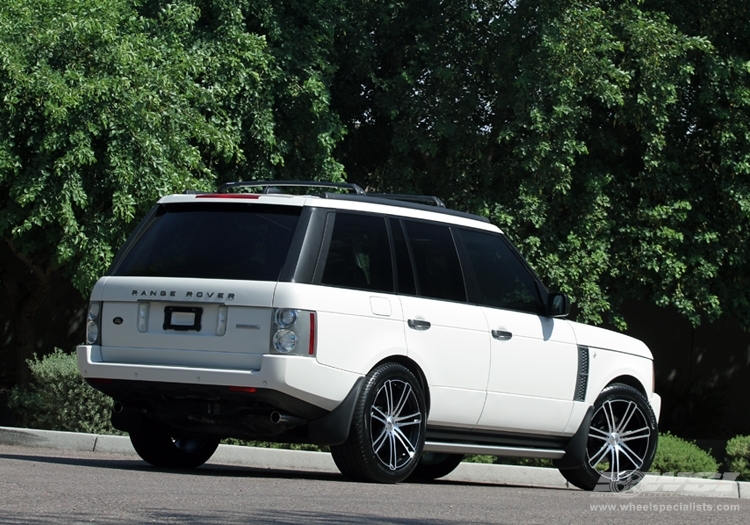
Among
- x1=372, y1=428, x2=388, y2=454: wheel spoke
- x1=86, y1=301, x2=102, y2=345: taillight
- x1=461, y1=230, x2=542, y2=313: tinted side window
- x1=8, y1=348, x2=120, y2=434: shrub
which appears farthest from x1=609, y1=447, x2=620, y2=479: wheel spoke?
x1=8, y1=348, x2=120, y2=434: shrub

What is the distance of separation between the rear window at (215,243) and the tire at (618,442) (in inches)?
132

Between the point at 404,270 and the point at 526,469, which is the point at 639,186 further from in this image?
the point at 404,270

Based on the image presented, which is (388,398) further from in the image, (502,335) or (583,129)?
(583,129)

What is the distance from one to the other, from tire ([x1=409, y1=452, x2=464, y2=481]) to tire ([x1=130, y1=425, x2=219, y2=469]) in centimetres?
201

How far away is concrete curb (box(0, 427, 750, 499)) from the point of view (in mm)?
11984

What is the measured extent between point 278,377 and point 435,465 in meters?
3.48

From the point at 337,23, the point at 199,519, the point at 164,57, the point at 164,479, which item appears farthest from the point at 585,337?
the point at 337,23

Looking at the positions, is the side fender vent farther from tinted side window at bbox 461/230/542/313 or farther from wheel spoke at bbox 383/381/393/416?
wheel spoke at bbox 383/381/393/416

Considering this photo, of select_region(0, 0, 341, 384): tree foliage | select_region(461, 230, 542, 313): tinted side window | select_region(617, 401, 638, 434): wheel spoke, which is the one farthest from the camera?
select_region(0, 0, 341, 384): tree foliage

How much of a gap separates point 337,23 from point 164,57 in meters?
3.52

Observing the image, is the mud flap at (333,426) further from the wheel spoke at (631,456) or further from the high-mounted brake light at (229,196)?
the wheel spoke at (631,456)

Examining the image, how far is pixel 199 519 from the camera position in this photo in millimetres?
6176

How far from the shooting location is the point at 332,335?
27.9ft

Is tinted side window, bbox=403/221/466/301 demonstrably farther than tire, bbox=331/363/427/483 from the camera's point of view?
Yes
